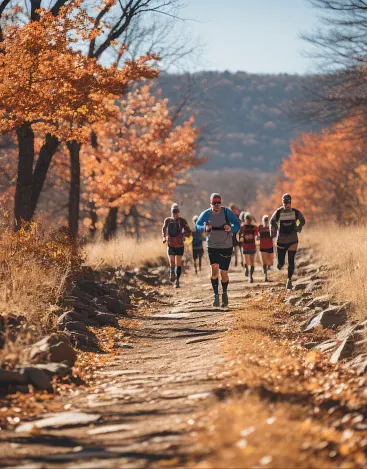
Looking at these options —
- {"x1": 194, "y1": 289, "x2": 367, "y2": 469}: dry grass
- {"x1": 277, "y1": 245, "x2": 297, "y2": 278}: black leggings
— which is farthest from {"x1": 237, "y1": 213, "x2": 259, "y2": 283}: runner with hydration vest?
{"x1": 194, "y1": 289, "x2": 367, "y2": 469}: dry grass

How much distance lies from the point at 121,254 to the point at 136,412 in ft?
46.6

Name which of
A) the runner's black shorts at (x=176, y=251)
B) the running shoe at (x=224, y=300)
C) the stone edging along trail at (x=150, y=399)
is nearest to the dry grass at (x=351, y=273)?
the stone edging along trail at (x=150, y=399)

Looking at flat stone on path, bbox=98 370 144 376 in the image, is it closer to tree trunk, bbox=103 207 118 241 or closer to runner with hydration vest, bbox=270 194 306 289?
runner with hydration vest, bbox=270 194 306 289

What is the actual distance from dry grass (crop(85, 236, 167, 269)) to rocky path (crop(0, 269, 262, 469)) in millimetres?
7570

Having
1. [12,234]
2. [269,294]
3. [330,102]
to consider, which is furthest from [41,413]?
[330,102]

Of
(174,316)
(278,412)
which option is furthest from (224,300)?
(278,412)

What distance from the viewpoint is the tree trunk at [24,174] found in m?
16.3

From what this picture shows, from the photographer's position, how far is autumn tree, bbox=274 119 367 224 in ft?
137

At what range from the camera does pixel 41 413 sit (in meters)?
6.82

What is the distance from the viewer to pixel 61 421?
20.9 feet

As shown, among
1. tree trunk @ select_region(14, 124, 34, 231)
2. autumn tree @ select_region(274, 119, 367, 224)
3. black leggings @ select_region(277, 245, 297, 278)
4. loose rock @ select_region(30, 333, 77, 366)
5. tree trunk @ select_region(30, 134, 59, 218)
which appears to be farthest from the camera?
autumn tree @ select_region(274, 119, 367, 224)

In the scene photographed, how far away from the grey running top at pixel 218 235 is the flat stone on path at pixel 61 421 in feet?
24.1

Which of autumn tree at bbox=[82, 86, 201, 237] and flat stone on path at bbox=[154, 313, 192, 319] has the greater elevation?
autumn tree at bbox=[82, 86, 201, 237]

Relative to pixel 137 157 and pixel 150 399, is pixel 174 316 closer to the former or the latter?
pixel 150 399
